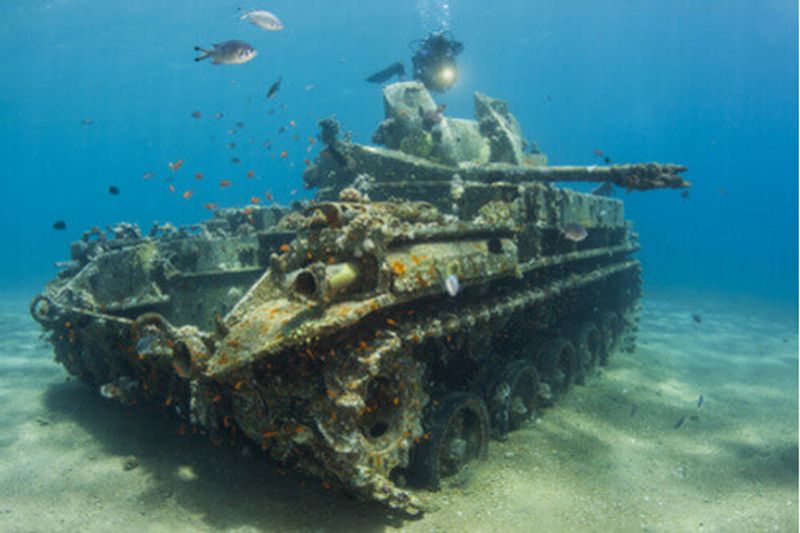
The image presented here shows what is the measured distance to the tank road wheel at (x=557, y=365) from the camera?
8805 millimetres

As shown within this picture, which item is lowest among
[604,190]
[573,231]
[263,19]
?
[573,231]

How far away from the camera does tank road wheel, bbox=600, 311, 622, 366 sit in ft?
39.2

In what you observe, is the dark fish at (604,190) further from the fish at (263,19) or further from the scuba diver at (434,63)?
the fish at (263,19)

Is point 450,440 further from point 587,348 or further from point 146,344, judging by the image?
point 587,348

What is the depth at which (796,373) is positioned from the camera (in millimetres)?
13531

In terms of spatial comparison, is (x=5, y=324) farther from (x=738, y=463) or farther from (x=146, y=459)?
(x=738, y=463)

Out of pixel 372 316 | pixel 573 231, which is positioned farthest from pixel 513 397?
pixel 372 316

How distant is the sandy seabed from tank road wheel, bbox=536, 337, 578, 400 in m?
0.31

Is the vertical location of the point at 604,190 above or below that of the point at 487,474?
above

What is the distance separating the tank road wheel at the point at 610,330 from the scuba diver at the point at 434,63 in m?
9.27

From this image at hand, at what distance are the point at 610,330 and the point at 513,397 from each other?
597 cm

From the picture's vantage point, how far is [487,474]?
6.11 meters

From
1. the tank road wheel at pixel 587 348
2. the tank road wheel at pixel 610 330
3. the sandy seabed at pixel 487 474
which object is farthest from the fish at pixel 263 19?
the tank road wheel at pixel 610 330

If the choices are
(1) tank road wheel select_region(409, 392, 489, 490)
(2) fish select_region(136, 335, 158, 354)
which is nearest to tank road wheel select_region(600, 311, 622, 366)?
(1) tank road wheel select_region(409, 392, 489, 490)
